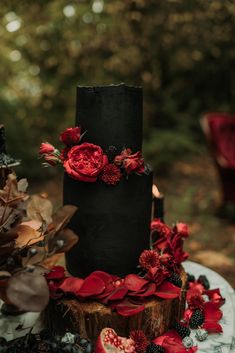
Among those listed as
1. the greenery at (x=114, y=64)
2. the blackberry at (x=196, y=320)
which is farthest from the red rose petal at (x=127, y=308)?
the greenery at (x=114, y=64)

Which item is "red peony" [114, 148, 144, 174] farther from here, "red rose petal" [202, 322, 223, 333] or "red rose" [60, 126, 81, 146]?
"red rose petal" [202, 322, 223, 333]

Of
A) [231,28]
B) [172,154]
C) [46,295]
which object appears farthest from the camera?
[172,154]

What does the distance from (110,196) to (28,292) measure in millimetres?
609

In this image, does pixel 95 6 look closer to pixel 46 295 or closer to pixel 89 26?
pixel 89 26

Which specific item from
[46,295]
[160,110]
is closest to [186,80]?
[160,110]

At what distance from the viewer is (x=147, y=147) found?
19.2ft

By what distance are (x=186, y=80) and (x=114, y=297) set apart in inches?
251

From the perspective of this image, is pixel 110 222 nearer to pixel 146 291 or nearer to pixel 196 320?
pixel 146 291

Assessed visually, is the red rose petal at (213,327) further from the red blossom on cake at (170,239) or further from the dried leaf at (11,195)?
the dried leaf at (11,195)

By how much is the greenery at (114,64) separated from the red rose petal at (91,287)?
3.19 metres

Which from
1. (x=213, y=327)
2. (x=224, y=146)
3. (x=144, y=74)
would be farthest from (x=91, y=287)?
(x=144, y=74)

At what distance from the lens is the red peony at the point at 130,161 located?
61.6 inches

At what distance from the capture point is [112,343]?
1.45 m

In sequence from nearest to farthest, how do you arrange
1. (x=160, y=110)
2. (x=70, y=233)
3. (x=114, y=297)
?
(x=70, y=233), (x=114, y=297), (x=160, y=110)
